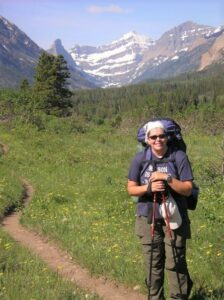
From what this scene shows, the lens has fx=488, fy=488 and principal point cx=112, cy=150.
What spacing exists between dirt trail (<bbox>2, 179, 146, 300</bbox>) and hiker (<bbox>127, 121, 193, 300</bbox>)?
156cm

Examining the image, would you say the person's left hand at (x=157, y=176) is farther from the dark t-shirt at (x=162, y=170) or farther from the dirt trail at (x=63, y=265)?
the dirt trail at (x=63, y=265)

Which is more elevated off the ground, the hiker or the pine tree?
the pine tree

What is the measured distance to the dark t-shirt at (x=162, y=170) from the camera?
21.9 feet

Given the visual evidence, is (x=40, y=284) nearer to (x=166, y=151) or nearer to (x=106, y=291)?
(x=106, y=291)

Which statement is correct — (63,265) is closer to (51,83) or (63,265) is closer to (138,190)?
(138,190)

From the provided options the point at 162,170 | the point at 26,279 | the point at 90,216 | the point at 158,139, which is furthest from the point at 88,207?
the point at 158,139

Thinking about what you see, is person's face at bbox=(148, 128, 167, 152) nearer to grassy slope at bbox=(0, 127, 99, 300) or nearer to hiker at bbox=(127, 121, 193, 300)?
hiker at bbox=(127, 121, 193, 300)

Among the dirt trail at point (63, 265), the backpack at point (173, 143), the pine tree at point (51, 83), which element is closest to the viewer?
the backpack at point (173, 143)

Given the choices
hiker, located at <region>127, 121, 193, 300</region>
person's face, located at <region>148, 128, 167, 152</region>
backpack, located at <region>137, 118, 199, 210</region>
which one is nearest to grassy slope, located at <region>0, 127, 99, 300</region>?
hiker, located at <region>127, 121, 193, 300</region>

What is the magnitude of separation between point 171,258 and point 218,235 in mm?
4130

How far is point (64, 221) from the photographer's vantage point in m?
13.1

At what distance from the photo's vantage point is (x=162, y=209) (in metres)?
6.75

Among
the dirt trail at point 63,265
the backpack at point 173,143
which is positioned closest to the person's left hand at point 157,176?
the backpack at point 173,143

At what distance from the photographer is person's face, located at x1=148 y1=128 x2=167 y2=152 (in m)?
6.66
